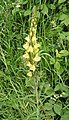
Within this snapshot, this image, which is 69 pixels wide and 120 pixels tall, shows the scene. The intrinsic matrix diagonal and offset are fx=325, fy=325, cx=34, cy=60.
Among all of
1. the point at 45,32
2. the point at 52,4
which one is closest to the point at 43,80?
the point at 45,32

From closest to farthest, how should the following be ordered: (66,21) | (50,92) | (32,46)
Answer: (32,46) → (50,92) → (66,21)

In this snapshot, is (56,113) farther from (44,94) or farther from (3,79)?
(3,79)

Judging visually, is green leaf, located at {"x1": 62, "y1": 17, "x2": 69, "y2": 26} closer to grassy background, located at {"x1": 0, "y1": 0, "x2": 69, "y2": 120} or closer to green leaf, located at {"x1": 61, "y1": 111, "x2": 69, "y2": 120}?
grassy background, located at {"x1": 0, "y1": 0, "x2": 69, "y2": 120}

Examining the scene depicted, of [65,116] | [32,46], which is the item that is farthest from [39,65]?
[32,46]

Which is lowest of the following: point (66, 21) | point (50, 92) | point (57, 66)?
point (50, 92)

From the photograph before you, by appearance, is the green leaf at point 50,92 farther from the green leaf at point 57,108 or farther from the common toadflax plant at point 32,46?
the common toadflax plant at point 32,46

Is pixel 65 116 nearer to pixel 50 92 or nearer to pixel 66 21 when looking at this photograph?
pixel 50 92

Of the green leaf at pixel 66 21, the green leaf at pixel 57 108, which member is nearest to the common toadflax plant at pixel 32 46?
the green leaf at pixel 57 108

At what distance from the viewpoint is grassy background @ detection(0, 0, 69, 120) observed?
2377 millimetres

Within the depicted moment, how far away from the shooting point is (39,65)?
8.66ft

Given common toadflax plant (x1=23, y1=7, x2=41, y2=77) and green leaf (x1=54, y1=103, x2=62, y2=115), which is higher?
common toadflax plant (x1=23, y1=7, x2=41, y2=77)

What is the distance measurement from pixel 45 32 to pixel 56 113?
862mm

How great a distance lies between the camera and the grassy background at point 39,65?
93.6 inches

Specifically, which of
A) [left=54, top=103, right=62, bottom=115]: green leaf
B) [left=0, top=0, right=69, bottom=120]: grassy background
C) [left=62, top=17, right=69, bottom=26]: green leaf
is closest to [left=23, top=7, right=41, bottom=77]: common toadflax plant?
[left=0, top=0, right=69, bottom=120]: grassy background
